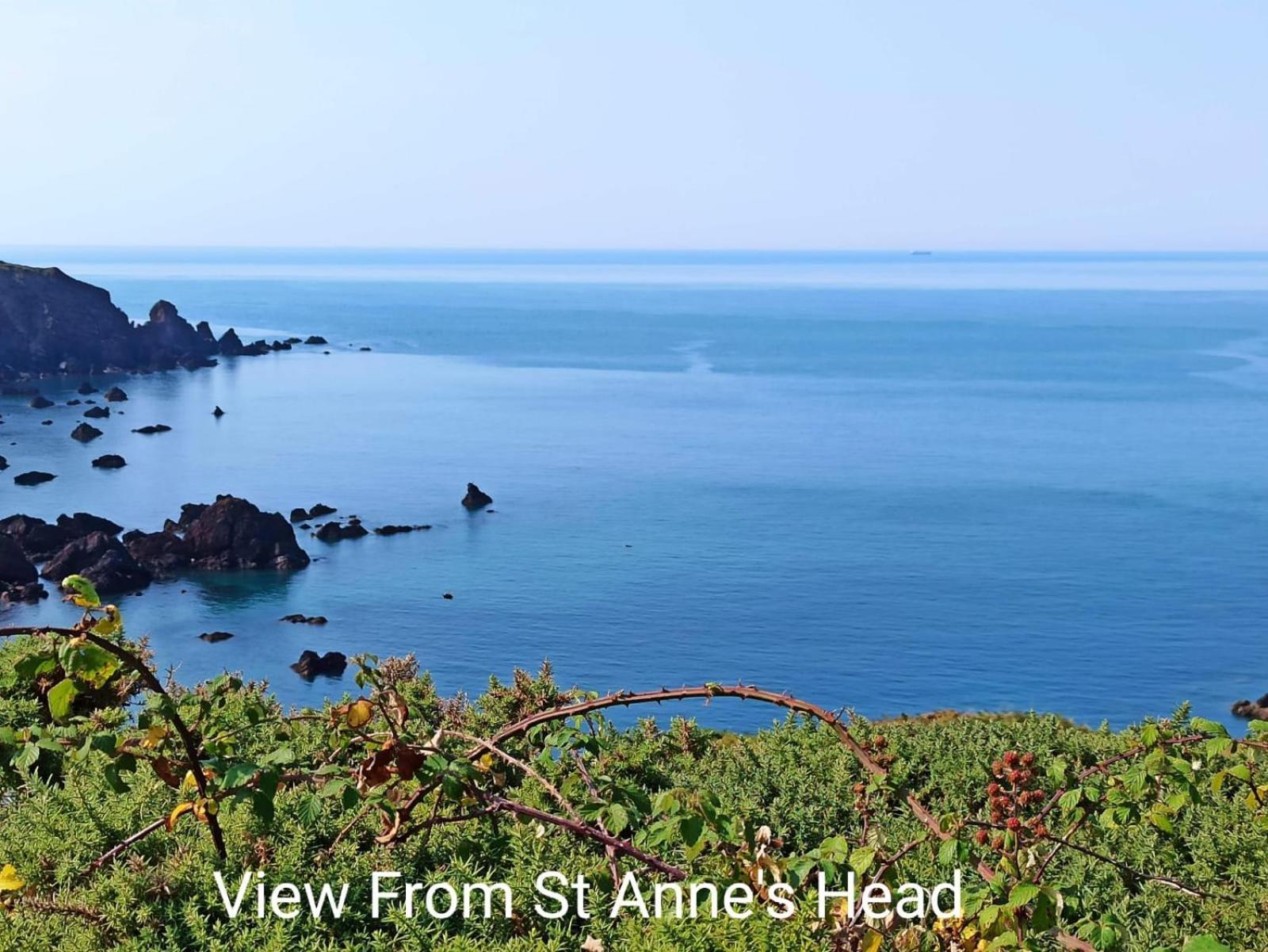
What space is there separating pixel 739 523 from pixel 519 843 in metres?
76.6

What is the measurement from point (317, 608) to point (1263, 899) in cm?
6182

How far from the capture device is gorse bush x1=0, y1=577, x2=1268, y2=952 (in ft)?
12.0

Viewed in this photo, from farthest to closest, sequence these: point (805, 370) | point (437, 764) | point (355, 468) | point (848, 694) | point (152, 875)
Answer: point (805, 370) < point (355, 468) < point (848, 694) < point (152, 875) < point (437, 764)

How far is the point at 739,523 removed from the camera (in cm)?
8056

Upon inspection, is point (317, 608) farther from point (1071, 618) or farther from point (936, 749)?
point (936, 749)

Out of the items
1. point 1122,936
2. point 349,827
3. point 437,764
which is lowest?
point 1122,936

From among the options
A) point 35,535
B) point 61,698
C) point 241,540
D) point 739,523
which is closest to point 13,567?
point 35,535

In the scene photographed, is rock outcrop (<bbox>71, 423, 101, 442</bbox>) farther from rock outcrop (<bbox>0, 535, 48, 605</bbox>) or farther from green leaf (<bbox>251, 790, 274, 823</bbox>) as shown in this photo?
green leaf (<bbox>251, 790, 274, 823</bbox>)

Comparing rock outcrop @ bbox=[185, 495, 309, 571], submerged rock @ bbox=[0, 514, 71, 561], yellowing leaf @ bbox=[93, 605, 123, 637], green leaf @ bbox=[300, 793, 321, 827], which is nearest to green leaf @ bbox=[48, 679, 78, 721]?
yellowing leaf @ bbox=[93, 605, 123, 637]

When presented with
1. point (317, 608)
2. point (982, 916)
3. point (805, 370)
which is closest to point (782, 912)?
point (982, 916)

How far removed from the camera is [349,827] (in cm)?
430

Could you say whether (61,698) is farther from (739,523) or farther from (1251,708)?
(739,523)

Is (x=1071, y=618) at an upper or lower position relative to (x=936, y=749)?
lower

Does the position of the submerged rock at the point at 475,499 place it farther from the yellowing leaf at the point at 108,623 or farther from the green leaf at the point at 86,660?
the green leaf at the point at 86,660
